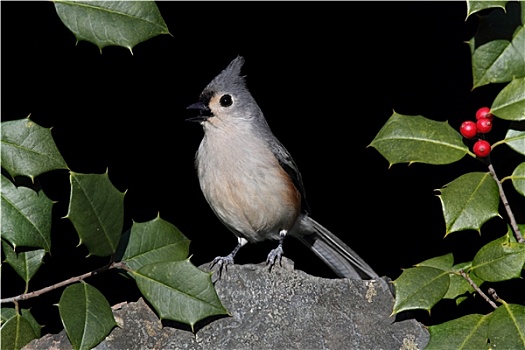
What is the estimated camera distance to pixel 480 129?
242cm

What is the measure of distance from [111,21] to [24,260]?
0.84 meters

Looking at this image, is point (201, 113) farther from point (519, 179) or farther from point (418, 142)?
point (519, 179)

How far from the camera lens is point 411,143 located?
2.43 m

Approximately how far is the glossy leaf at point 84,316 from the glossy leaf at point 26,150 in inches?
14.8

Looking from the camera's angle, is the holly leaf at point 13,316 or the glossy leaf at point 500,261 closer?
the glossy leaf at point 500,261

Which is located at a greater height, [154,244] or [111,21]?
[111,21]

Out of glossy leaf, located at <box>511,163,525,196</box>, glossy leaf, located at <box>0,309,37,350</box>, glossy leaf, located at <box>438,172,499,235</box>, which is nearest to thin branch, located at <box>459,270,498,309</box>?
glossy leaf, located at <box>438,172,499,235</box>

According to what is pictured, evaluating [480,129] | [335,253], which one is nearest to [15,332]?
[335,253]

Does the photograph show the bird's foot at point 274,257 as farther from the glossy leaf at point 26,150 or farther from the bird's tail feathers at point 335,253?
the glossy leaf at point 26,150

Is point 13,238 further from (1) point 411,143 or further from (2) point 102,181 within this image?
(1) point 411,143

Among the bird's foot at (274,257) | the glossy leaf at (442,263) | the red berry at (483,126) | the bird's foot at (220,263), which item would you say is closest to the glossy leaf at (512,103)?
the red berry at (483,126)

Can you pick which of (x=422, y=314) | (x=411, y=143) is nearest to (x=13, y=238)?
(x=411, y=143)

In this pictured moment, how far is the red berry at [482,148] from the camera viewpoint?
2.37 meters

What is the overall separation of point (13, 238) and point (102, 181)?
313 mm
